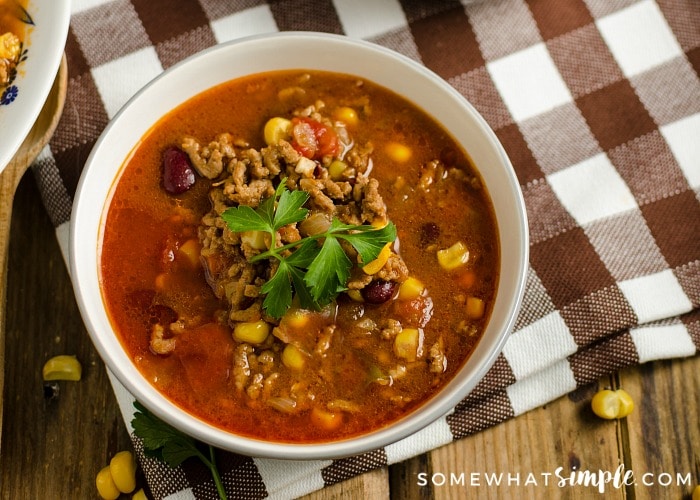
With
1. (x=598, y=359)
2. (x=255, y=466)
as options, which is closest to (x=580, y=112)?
(x=598, y=359)

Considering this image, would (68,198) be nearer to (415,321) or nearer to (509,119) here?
(415,321)

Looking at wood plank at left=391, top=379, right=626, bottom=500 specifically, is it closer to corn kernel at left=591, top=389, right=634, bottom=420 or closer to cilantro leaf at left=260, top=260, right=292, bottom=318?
corn kernel at left=591, top=389, right=634, bottom=420

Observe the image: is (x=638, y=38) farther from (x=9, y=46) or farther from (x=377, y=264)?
(x=9, y=46)

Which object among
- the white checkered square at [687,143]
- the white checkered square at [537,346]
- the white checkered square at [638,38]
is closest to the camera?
the white checkered square at [537,346]

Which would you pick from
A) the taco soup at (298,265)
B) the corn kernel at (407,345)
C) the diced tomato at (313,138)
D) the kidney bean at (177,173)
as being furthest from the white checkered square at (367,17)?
the corn kernel at (407,345)

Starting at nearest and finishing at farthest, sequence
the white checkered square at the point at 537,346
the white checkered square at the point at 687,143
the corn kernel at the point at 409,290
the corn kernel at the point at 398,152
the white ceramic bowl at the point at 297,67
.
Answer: the white ceramic bowl at the point at 297,67 < the corn kernel at the point at 409,290 < the corn kernel at the point at 398,152 < the white checkered square at the point at 537,346 < the white checkered square at the point at 687,143

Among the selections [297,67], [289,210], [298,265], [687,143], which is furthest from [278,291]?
[687,143]

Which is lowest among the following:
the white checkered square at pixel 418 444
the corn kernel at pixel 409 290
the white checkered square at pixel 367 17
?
the white checkered square at pixel 418 444

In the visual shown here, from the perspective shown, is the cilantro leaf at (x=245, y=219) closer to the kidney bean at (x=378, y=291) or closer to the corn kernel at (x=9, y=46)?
the kidney bean at (x=378, y=291)
